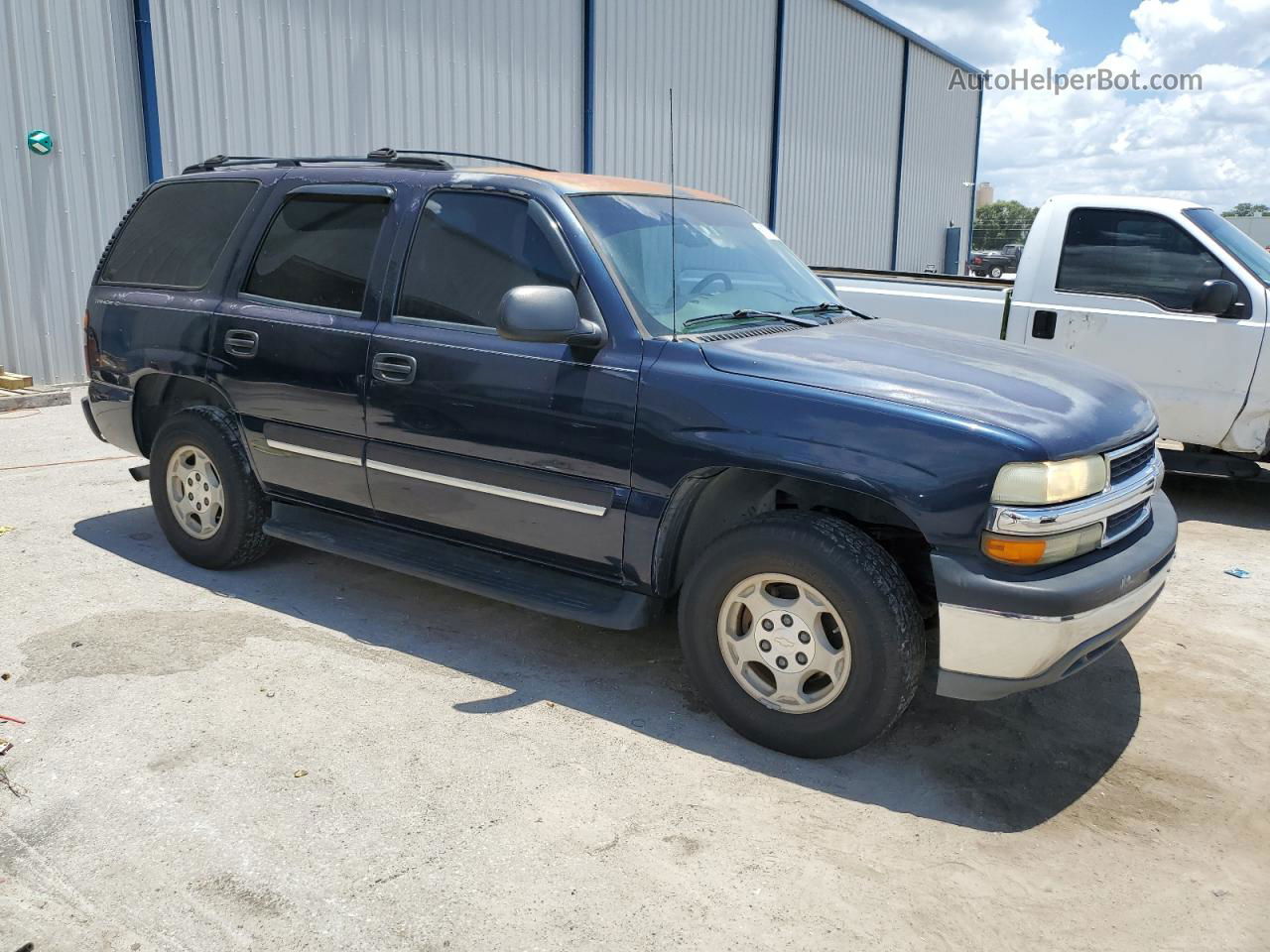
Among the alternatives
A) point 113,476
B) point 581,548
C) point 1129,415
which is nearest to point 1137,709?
point 1129,415

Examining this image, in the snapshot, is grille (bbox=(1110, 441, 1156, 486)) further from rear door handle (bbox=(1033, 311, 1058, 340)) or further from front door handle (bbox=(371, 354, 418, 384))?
rear door handle (bbox=(1033, 311, 1058, 340))

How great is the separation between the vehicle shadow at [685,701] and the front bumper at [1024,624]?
40 centimetres

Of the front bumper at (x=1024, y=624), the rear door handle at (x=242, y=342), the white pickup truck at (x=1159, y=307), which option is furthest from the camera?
the white pickup truck at (x=1159, y=307)

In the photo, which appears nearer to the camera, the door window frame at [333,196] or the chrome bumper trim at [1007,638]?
the chrome bumper trim at [1007,638]

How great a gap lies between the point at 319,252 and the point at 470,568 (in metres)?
1.61

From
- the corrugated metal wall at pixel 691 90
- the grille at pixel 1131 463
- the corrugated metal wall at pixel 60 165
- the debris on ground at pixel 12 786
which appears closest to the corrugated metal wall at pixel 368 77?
the corrugated metal wall at pixel 60 165

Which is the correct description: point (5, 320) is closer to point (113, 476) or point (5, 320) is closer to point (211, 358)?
point (113, 476)

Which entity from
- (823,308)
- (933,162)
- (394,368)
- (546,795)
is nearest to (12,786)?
(546,795)

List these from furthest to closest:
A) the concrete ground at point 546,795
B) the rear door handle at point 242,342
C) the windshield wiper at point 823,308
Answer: the rear door handle at point 242,342 → the windshield wiper at point 823,308 → the concrete ground at point 546,795

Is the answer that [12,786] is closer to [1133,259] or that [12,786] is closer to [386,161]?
[386,161]

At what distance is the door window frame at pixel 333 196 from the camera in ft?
14.3

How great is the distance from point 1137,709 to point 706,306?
7.49 ft

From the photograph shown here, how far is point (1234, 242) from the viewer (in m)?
6.83

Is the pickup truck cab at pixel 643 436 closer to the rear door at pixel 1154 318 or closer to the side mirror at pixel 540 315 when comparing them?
the side mirror at pixel 540 315
